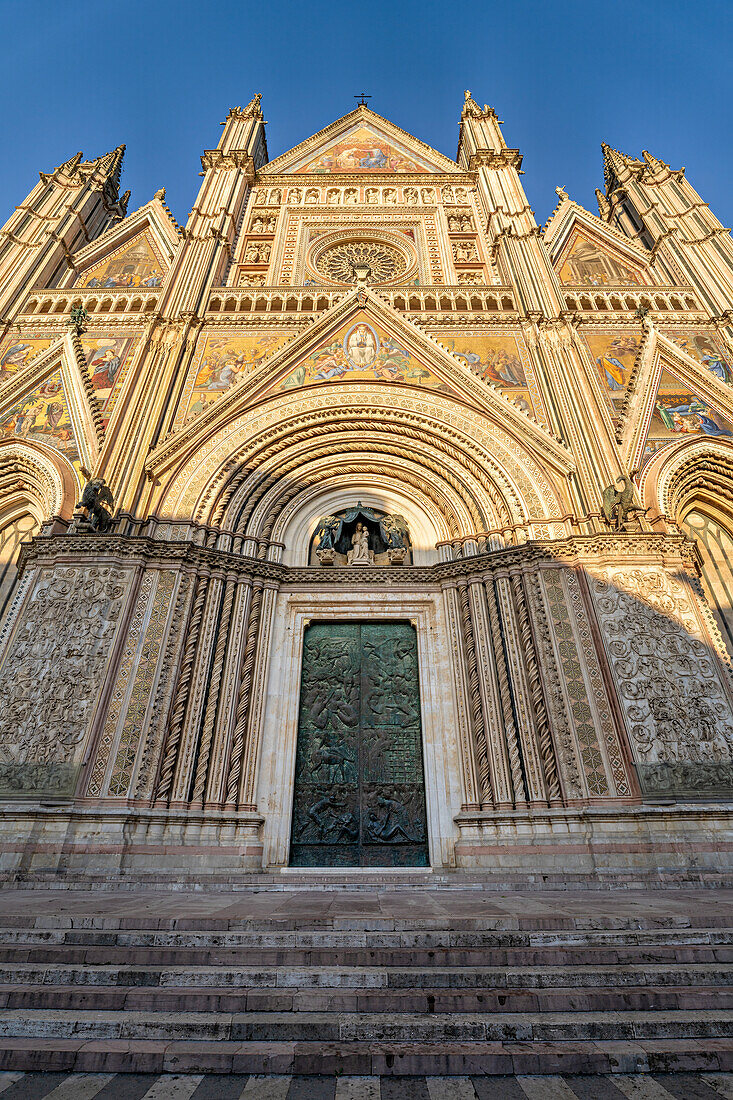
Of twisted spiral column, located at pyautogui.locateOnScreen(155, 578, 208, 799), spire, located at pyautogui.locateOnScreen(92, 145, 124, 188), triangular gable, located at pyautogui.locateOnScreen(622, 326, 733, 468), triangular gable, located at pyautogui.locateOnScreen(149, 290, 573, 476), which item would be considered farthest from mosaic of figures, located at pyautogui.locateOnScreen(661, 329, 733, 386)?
spire, located at pyautogui.locateOnScreen(92, 145, 124, 188)

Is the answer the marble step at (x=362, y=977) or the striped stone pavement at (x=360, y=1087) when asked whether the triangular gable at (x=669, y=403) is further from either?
the striped stone pavement at (x=360, y=1087)

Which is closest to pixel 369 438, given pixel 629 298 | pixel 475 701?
pixel 475 701

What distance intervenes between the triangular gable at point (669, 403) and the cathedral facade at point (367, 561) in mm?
78

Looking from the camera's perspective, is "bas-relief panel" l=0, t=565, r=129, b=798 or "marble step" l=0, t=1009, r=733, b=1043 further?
"bas-relief panel" l=0, t=565, r=129, b=798

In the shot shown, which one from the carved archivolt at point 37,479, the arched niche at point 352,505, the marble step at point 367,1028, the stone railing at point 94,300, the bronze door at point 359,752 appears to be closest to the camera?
the marble step at point 367,1028

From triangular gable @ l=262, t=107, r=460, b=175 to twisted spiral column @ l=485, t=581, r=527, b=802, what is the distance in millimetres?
19111

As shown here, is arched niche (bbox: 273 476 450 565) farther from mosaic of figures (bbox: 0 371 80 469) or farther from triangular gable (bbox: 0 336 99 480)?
mosaic of figures (bbox: 0 371 80 469)

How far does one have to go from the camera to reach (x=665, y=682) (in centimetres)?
892

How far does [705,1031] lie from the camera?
106 inches

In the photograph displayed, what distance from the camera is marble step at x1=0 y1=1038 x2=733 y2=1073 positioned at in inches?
94.3

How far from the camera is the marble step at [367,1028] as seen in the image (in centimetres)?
264

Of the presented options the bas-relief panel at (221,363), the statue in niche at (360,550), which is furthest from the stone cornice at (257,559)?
the bas-relief panel at (221,363)

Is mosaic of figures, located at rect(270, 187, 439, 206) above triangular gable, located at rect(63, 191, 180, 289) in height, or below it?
above

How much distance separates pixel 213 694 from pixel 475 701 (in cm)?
447
